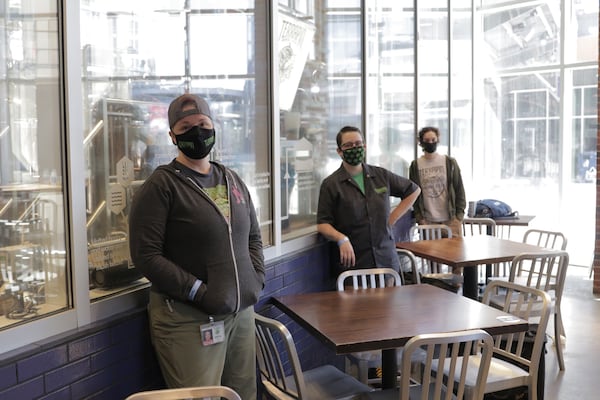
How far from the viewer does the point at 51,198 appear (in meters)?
2.02

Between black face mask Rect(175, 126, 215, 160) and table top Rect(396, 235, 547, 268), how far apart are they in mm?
2161

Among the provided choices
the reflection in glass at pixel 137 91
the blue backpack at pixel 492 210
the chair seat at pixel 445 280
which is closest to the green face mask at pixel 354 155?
the reflection in glass at pixel 137 91

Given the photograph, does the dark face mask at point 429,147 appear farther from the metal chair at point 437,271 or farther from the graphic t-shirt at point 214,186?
the graphic t-shirt at point 214,186

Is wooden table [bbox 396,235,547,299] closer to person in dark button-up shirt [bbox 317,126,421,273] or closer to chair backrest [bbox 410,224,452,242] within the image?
chair backrest [bbox 410,224,452,242]

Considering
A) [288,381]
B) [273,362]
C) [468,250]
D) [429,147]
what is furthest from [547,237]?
[273,362]

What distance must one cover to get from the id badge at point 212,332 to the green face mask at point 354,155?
5.27 ft

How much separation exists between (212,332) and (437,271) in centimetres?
293

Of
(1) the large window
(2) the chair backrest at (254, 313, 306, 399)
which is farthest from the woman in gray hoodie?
(1) the large window

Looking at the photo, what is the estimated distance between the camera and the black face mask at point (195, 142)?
218 cm

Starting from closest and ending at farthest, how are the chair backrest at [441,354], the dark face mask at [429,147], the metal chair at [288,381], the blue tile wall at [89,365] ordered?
the blue tile wall at [89,365], the chair backrest at [441,354], the metal chair at [288,381], the dark face mask at [429,147]

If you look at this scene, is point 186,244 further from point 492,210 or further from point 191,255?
point 492,210

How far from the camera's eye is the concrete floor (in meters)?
3.66

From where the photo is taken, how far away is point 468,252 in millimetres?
4145

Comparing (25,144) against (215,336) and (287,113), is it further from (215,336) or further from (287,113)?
(287,113)
